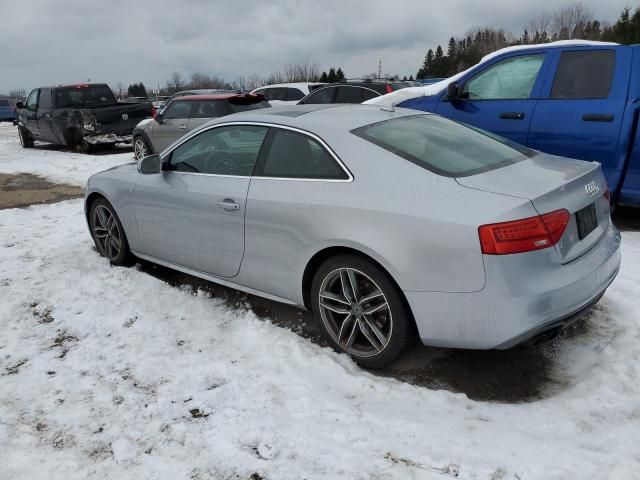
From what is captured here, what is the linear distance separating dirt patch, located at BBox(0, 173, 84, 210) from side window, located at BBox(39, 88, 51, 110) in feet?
14.6


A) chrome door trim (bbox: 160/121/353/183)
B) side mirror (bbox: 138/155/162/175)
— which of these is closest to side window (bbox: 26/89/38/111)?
side mirror (bbox: 138/155/162/175)

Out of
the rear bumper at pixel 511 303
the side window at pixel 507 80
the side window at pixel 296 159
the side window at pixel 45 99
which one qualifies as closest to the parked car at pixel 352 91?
the side window at pixel 507 80

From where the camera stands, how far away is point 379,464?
2361mm

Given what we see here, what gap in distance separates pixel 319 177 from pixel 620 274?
2.68 meters

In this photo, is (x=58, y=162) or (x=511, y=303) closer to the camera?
(x=511, y=303)

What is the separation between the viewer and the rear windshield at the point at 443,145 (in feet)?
10.1

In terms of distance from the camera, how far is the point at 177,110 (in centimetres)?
1116

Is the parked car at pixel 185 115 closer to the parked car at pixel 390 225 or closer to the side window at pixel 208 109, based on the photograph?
the side window at pixel 208 109

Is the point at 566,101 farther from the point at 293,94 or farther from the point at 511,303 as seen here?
the point at 293,94

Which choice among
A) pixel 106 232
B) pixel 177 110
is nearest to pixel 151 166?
pixel 106 232

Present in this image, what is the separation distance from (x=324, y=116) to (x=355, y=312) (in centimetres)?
137

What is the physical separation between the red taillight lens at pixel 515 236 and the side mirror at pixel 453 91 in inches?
150

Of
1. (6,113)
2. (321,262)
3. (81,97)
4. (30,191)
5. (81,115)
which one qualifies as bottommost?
(30,191)

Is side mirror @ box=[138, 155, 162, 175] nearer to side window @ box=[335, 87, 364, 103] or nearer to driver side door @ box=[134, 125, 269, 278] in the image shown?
driver side door @ box=[134, 125, 269, 278]
